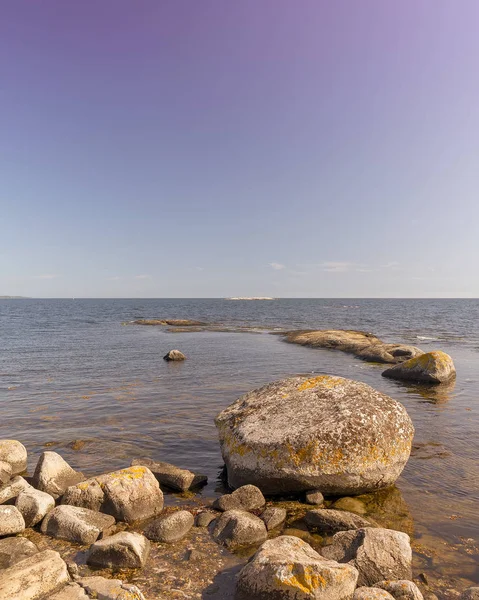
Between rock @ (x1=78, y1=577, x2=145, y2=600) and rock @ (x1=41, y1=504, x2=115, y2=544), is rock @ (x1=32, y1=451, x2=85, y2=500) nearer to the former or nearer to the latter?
rock @ (x1=41, y1=504, x2=115, y2=544)

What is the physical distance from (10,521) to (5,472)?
303cm

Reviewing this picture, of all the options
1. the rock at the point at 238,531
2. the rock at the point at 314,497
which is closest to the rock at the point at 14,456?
the rock at the point at 238,531

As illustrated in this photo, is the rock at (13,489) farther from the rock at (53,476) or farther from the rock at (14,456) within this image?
the rock at (14,456)

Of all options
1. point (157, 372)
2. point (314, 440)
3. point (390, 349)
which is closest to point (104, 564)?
point (314, 440)

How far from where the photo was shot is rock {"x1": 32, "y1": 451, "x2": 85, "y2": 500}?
28.8 ft

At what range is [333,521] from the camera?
743 centimetres

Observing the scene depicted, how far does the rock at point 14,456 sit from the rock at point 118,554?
5.19 meters

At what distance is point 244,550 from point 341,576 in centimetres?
217

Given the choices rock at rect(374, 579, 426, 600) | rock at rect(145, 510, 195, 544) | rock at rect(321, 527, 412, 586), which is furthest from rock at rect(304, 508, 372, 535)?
rock at rect(145, 510, 195, 544)

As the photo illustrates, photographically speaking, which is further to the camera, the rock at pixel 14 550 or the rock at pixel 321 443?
the rock at pixel 321 443

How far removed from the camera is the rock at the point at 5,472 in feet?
31.2

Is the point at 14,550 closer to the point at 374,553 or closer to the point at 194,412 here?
the point at 374,553

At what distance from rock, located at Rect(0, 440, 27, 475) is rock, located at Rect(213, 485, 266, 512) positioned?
559 centimetres

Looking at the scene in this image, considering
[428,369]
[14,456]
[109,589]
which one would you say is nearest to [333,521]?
[109,589]
